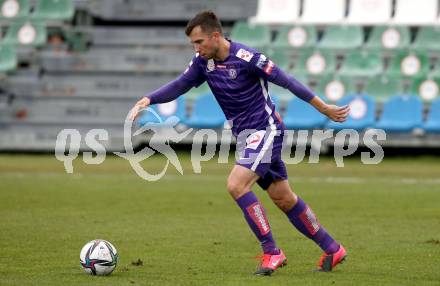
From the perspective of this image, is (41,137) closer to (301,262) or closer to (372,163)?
(372,163)

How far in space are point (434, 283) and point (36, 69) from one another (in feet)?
59.5

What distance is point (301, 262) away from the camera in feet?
30.3

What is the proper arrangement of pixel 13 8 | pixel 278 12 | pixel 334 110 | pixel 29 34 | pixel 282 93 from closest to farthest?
pixel 334 110
pixel 282 93
pixel 278 12
pixel 29 34
pixel 13 8

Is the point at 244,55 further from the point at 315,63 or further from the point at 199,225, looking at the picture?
the point at 315,63

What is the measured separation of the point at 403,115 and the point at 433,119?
2.10 ft

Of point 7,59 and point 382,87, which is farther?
point 7,59

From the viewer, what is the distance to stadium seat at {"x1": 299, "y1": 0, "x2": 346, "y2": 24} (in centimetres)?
2409

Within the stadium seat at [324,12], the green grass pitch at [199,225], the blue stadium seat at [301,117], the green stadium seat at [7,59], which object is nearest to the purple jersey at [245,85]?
the green grass pitch at [199,225]

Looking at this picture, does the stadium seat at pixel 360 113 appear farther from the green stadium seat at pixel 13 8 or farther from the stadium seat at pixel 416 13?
the green stadium seat at pixel 13 8

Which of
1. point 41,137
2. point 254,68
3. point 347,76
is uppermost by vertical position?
point 254,68

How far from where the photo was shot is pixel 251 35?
24062mm

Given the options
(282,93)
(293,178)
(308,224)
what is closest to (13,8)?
(282,93)

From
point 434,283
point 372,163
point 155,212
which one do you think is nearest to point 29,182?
point 155,212

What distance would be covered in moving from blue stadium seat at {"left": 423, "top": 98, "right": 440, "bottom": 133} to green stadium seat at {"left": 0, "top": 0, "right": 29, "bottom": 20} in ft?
35.6
